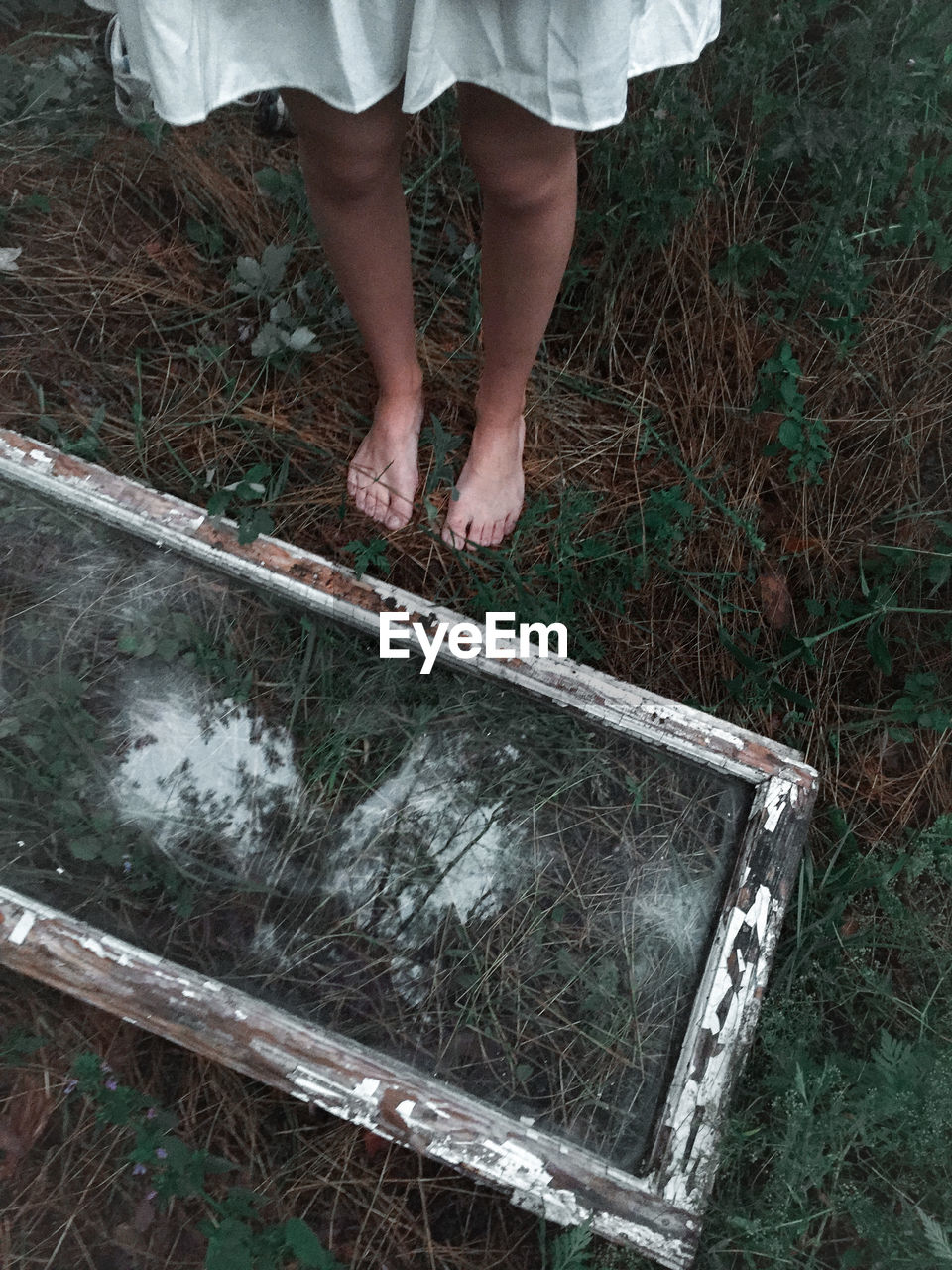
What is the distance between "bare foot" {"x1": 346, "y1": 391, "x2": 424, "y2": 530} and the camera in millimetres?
1521

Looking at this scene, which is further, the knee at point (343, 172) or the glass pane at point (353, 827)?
the glass pane at point (353, 827)

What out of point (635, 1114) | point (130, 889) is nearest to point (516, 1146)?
point (635, 1114)

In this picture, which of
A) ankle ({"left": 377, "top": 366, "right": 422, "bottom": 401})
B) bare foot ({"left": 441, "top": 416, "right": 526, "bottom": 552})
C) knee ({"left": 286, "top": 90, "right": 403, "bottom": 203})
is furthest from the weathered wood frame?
knee ({"left": 286, "top": 90, "right": 403, "bottom": 203})

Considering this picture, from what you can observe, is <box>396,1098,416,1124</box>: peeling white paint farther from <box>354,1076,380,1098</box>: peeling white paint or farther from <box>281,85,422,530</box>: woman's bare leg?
<box>281,85,422,530</box>: woman's bare leg

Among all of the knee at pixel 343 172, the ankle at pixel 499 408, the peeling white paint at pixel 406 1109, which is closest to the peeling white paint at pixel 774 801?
the peeling white paint at pixel 406 1109

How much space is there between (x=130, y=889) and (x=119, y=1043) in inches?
14.7

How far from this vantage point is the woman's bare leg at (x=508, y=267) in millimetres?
934

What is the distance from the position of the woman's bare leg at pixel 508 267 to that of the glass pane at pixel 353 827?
1.30ft

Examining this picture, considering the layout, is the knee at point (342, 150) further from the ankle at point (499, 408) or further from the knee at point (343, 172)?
the ankle at point (499, 408)

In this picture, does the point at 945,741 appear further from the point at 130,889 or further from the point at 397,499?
the point at 130,889

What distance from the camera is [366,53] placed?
84cm

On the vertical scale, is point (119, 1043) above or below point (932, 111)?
below

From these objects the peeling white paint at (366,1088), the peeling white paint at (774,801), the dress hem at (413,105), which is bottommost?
the peeling white paint at (366,1088)

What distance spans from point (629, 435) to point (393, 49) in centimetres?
90
